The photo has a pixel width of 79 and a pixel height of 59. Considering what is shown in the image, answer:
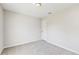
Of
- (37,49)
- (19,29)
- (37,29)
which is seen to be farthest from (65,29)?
(19,29)

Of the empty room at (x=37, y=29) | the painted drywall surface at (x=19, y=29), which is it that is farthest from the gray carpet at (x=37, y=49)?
the painted drywall surface at (x=19, y=29)

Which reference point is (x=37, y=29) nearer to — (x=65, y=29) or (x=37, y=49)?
(x=37, y=49)

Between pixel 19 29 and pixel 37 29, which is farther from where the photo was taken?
pixel 37 29

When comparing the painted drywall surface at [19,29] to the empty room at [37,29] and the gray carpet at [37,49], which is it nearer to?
the empty room at [37,29]

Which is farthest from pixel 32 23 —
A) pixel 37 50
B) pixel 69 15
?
pixel 69 15

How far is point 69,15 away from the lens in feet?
7.78

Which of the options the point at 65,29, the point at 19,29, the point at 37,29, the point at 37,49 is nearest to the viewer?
the point at 19,29

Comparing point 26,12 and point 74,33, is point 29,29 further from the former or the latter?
point 74,33

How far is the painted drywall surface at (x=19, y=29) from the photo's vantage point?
172 cm

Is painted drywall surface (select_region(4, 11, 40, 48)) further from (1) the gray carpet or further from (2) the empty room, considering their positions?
(1) the gray carpet

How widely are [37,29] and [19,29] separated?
1.52 ft

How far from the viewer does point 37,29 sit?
2053 mm

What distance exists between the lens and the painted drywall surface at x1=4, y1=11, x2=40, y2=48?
1719 millimetres

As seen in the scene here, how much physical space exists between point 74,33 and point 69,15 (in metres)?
0.57
